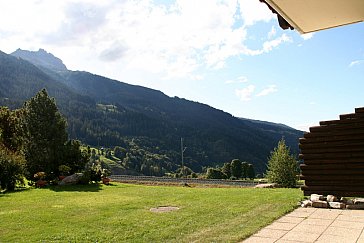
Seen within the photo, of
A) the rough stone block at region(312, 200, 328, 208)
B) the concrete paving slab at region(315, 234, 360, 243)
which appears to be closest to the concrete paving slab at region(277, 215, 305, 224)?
the concrete paving slab at region(315, 234, 360, 243)

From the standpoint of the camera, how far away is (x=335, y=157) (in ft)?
39.1

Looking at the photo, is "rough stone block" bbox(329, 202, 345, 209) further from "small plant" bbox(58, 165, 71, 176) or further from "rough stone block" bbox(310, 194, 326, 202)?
"small plant" bbox(58, 165, 71, 176)

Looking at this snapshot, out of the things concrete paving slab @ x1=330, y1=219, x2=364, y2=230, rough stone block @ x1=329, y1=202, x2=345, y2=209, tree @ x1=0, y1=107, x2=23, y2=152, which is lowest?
concrete paving slab @ x1=330, y1=219, x2=364, y2=230

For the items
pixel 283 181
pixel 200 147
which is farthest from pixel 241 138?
pixel 283 181

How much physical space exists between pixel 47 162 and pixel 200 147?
156420 mm

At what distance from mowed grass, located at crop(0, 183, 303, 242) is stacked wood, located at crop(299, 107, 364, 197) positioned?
1.05 meters

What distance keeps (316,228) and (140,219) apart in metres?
4.49

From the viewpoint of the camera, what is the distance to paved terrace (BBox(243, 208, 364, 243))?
7.04 metres

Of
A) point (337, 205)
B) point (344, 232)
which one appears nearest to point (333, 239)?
point (344, 232)

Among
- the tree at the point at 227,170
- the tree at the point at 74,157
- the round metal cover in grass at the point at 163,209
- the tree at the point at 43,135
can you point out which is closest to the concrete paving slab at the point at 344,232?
the round metal cover in grass at the point at 163,209

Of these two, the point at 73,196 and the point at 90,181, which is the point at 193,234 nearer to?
the point at 73,196

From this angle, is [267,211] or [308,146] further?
[308,146]

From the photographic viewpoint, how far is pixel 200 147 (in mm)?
177500

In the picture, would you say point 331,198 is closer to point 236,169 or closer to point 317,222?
point 317,222
